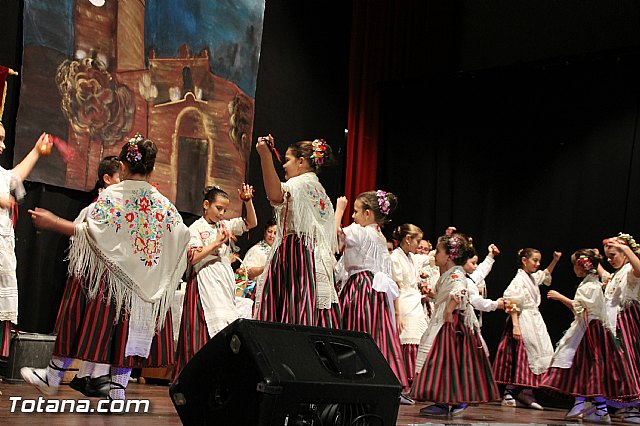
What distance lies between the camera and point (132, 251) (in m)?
3.95

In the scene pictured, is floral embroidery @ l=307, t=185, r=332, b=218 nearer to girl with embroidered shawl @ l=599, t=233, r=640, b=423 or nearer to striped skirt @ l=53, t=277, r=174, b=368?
striped skirt @ l=53, t=277, r=174, b=368

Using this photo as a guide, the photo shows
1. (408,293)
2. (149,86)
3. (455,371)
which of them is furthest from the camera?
(408,293)

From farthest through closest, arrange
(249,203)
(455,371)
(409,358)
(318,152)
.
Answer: (409,358)
(455,371)
(249,203)
(318,152)

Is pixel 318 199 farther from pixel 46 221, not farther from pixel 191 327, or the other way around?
pixel 46 221

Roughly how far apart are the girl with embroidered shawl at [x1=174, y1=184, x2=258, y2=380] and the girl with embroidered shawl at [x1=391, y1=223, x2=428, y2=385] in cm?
181

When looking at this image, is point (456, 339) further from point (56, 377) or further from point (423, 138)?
point (423, 138)

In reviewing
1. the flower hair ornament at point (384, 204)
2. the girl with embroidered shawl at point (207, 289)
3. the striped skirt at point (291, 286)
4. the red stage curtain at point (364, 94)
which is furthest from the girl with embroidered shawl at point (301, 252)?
the red stage curtain at point (364, 94)

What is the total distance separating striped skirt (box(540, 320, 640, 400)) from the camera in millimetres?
5789

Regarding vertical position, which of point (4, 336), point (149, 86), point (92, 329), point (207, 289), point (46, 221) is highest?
point (149, 86)

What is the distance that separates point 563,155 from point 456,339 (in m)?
3.73

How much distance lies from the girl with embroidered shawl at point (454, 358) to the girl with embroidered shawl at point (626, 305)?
127cm

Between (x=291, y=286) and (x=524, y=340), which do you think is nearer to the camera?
(x=291, y=286)

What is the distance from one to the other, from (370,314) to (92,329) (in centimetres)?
213

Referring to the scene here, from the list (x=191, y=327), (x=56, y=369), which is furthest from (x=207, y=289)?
(x=56, y=369)
